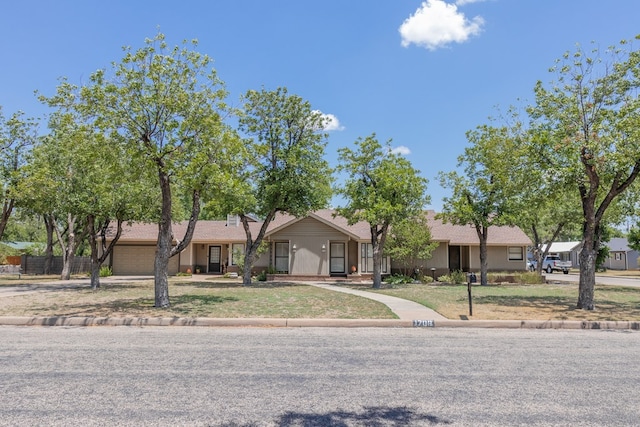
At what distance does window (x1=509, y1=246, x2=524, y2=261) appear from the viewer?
33000 millimetres

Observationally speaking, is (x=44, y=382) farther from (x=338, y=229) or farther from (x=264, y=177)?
(x=338, y=229)

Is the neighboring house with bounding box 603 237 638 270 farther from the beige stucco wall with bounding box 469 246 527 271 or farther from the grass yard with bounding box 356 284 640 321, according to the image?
the grass yard with bounding box 356 284 640 321

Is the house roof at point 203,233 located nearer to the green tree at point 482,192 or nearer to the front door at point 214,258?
the front door at point 214,258

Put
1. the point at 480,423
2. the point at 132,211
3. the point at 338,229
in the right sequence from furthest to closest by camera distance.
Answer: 1. the point at 338,229
2. the point at 132,211
3. the point at 480,423

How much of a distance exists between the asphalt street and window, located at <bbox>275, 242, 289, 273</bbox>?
2003 centimetres

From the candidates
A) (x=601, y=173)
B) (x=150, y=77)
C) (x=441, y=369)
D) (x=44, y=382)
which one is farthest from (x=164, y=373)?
(x=601, y=173)

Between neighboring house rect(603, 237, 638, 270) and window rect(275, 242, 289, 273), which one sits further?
neighboring house rect(603, 237, 638, 270)

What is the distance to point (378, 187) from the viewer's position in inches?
904

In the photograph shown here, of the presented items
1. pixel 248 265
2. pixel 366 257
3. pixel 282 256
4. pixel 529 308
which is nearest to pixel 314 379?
pixel 529 308

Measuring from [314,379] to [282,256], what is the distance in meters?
24.1

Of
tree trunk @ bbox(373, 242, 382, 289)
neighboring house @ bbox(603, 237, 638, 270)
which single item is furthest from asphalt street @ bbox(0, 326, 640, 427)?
neighboring house @ bbox(603, 237, 638, 270)

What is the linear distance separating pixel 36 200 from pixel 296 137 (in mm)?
13077

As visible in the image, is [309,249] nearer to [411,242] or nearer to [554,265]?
[411,242]

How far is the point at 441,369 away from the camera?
696cm
